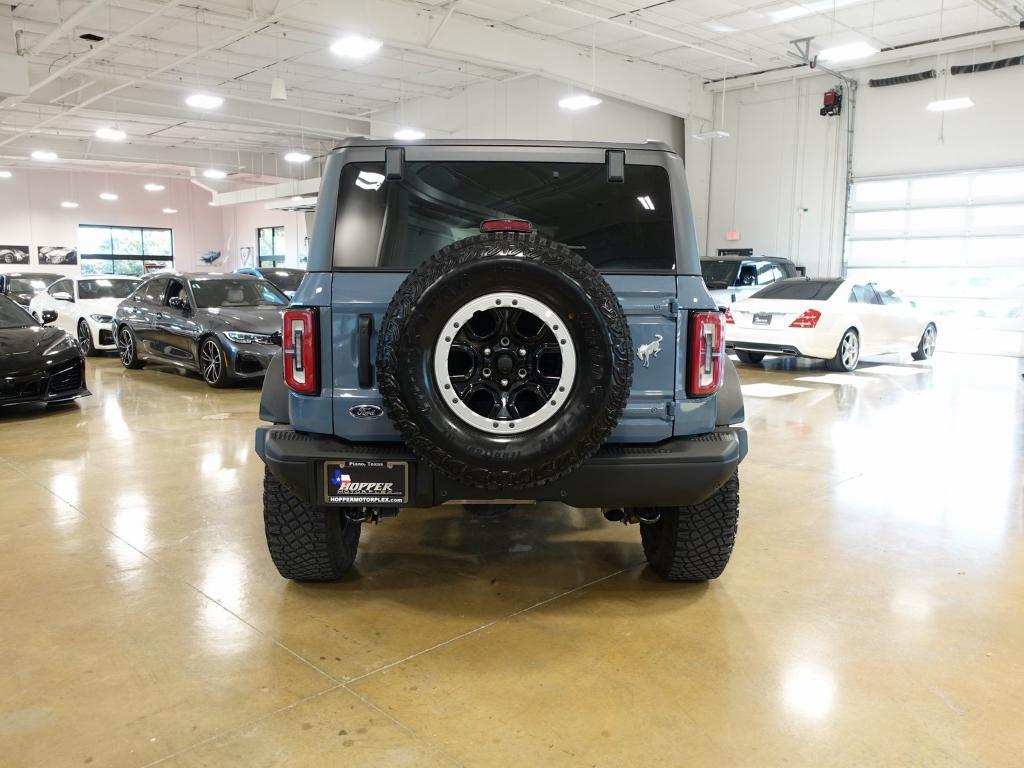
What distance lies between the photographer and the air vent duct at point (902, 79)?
1530 cm

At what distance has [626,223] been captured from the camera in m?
3.04

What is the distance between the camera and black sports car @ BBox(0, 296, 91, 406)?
22.9 feet

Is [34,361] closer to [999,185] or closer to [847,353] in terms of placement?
[847,353]

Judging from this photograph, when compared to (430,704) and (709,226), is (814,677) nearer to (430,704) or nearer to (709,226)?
(430,704)

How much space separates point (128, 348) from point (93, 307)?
189 cm

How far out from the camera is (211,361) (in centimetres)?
912

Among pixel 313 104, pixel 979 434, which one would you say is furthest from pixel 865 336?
pixel 313 104

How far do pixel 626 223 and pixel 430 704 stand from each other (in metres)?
1.87

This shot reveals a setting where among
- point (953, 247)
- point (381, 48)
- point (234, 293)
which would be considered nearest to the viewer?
point (234, 293)

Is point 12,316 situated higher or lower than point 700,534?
higher

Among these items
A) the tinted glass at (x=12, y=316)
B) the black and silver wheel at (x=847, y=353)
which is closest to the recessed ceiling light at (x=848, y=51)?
the black and silver wheel at (x=847, y=353)

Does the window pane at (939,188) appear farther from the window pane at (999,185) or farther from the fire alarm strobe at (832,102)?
the fire alarm strobe at (832,102)

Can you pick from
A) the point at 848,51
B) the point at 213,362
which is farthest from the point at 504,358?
the point at 848,51

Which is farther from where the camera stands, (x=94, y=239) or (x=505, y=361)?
(x=94, y=239)
